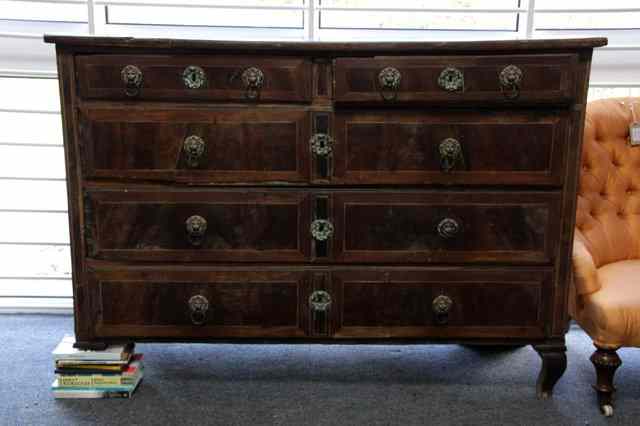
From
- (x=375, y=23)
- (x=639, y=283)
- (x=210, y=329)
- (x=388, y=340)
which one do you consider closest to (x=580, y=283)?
(x=639, y=283)

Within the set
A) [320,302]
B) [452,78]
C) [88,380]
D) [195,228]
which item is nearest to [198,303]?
[195,228]

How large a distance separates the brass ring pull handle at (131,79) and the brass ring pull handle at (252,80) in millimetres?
290

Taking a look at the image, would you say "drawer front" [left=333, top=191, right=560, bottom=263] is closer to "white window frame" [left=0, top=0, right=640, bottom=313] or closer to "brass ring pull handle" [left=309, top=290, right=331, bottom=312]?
"brass ring pull handle" [left=309, top=290, right=331, bottom=312]

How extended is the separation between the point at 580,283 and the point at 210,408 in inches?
47.3

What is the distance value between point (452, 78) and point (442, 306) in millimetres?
666

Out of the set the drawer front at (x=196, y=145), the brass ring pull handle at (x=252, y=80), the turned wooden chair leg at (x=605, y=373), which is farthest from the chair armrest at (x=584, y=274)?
the brass ring pull handle at (x=252, y=80)

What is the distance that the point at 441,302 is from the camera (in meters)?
1.81

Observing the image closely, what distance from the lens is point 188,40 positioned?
5.45 ft

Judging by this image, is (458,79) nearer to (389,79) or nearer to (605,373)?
(389,79)

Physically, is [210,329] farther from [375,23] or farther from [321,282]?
[375,23]

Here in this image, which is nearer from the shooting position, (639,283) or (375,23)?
(639,283)

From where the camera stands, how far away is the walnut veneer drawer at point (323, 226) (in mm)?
1766

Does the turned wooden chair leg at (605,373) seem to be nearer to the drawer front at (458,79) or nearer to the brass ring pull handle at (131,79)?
the drawer front at (458,79)

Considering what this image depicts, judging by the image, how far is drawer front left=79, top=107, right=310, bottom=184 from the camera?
1721 millimetres
